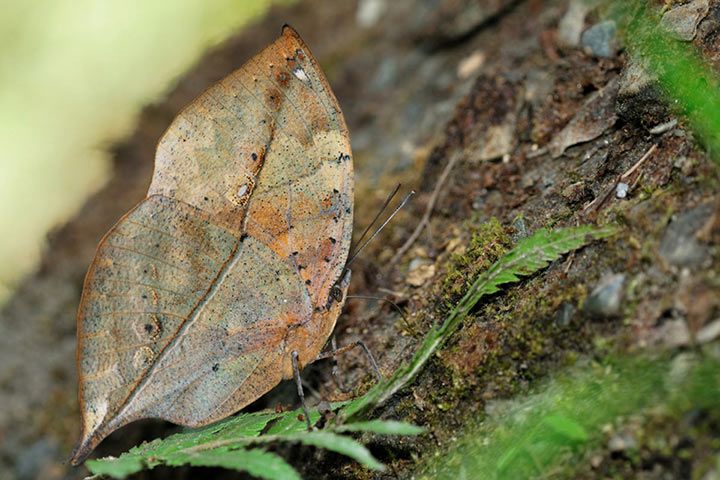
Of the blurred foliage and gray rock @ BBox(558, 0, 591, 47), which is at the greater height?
gray rock @ BBox(558, 0, 591, 47)

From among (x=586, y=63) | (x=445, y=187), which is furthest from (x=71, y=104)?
(x=586, y=63)

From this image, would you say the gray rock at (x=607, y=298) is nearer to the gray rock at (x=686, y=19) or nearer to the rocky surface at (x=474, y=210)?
the rocky surface at (x=474, y=210)

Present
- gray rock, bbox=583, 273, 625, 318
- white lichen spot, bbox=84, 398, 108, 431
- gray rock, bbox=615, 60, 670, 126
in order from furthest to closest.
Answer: white lichen spot, bbox=84, 398, 108, 431 < gray rock, bbox=615, 60, 670, 126 < gray rock, bbox=583, 273, 625, 318

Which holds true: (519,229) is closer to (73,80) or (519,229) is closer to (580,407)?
(580,407)

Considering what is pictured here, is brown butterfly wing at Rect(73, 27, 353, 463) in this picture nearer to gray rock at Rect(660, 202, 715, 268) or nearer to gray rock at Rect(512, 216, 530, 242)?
gray rock at Rect(512, 216, 530, 242)

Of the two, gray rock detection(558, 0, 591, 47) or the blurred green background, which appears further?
the blurred green background

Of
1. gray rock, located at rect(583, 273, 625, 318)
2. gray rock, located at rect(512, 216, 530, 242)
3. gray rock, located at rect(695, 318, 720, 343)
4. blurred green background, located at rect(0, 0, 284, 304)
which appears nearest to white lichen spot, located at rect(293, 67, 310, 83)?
gray rock, located at rect(512, 216, 530, 242)

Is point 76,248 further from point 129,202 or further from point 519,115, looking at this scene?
point 519,115
